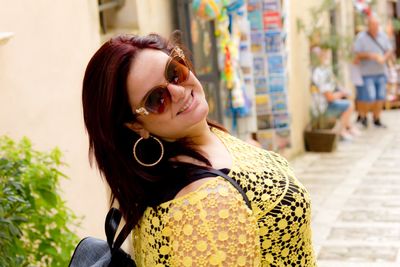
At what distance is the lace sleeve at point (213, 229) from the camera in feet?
5.73

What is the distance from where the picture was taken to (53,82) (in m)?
5.31

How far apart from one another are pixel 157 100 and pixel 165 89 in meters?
0.04

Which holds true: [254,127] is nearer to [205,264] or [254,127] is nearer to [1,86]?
[1,86]

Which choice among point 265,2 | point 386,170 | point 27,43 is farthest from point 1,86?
point 386,170

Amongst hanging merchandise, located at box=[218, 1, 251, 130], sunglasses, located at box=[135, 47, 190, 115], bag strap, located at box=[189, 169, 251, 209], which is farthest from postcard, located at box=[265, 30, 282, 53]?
bag strap, located at box=[189, 169, 251, 209]

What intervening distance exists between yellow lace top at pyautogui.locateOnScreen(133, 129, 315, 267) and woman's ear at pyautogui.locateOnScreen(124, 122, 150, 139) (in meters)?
0.18

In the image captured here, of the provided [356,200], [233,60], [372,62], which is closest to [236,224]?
[233,60]

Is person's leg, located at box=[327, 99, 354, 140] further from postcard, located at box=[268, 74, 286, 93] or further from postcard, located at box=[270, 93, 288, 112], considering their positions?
postcard, located at box=[268, 74, 286, 93]

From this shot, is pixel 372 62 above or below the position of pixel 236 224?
below

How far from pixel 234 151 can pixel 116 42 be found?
393 millimetres

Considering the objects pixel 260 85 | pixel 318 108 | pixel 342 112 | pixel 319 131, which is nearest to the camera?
pixel 260 85

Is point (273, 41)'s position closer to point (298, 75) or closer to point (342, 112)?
point (298, 75)

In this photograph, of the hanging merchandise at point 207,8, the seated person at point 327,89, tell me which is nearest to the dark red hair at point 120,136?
the hanging merchandise at point 207,8

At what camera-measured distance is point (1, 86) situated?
469 centimetres
